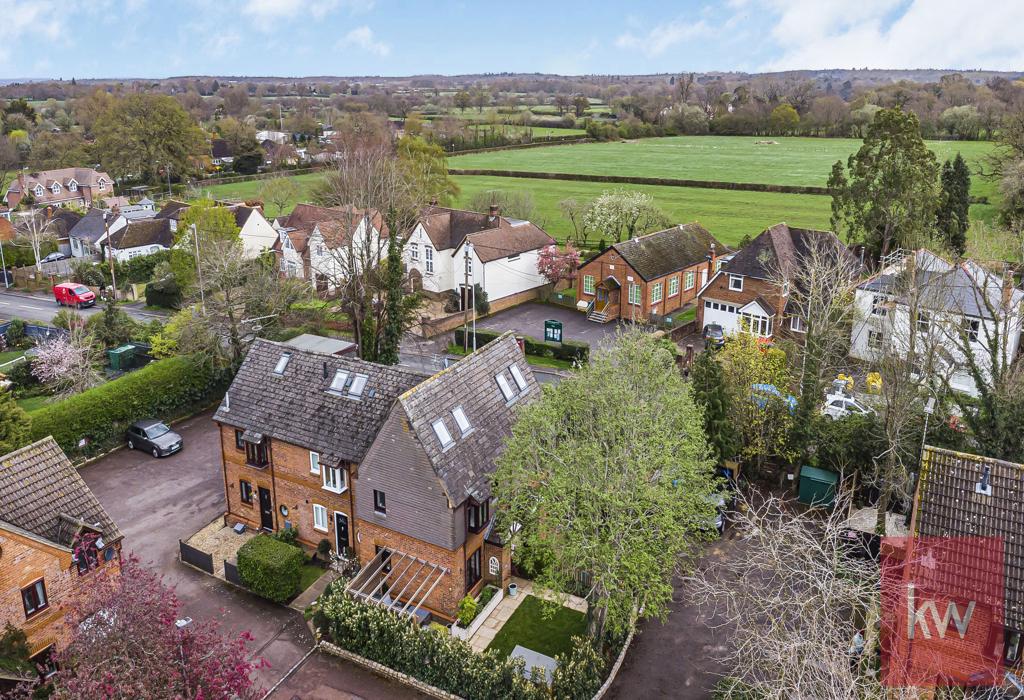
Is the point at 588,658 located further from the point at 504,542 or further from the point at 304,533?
the point at 304,533

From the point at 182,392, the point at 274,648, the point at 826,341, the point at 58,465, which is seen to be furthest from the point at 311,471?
the point at 826,341

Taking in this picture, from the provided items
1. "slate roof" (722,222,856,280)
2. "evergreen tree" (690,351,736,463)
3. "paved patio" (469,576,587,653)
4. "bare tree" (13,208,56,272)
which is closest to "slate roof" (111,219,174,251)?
"bare tree" (13,208,56,272)

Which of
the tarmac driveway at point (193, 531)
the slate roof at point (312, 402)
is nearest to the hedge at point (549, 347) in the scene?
the tarmac driveway at point (193, 531)

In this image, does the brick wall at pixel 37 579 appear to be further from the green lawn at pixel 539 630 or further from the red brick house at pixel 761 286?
the red brick house at pixel 761 286

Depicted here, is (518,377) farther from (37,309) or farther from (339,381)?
(37,309)

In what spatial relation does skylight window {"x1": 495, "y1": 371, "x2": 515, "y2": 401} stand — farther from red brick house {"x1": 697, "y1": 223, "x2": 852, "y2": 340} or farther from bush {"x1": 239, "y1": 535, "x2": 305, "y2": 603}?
red brick house {"x1": 697, "y1": 223, "x2": 852, "y2": 340}

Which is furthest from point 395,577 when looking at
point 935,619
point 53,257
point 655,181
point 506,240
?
point 655,181

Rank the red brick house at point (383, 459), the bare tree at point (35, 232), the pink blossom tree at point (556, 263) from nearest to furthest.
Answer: the red brick house at point (383, 459) → the pink blossom tree at point (556, 263) → the bare tree at point (35, 232)
